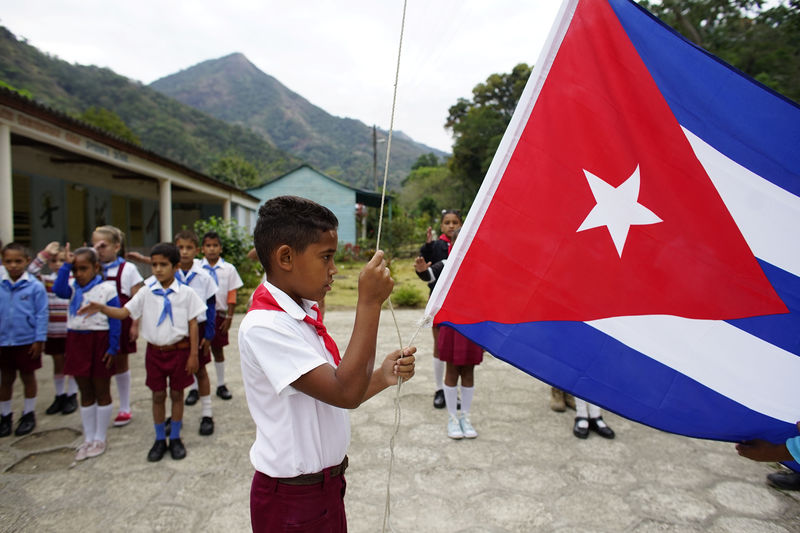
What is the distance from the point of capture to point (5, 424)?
3.58m

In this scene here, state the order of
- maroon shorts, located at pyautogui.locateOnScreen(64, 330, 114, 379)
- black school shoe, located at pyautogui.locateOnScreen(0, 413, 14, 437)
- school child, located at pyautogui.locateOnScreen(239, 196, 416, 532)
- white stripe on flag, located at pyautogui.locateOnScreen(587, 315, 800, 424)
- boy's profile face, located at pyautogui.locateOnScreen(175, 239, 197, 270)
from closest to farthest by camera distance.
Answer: school child, located at pyautogui.locateOnScreen(239, 196, 416, 532) < white stripe on flag, located at pyautogui.locateOnScreen(587, 315, 800, 424) < maroon shorts, located at pyautogui.locateOnScreen(64, 330, 114, 379) < black school shoe, located at pyautogui.locateOnScreen(0, 413, 14, 437) < boy's profile face, located at pyautogui.locateOnScreen(175, 239, 197, 270)

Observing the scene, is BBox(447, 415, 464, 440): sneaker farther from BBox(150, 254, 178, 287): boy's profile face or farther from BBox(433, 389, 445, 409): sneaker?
BBox(150, 254, 178, 287): boy's profile face

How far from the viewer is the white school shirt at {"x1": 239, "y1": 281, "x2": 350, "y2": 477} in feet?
4.04

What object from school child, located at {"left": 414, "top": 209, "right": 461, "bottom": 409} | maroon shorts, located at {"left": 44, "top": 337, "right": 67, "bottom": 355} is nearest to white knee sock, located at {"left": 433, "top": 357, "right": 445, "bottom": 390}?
school child, located at {"left": 414, "top": 209, "right": 461, "bottom": 409}

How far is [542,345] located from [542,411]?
108 inches

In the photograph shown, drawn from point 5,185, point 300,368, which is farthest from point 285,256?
point 5,185

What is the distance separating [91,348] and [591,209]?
349 centimetres

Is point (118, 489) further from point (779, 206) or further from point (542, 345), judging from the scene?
point (779, 206)

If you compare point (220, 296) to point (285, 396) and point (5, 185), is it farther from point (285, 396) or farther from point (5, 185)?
point (5, 185)

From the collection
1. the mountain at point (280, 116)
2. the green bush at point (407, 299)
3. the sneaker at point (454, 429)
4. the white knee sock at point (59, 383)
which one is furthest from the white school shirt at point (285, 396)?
the mountain at point (280, 116)

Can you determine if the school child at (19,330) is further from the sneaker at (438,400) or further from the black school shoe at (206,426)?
the sneaker at (438,400)

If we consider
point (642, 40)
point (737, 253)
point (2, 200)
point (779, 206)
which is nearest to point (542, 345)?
point (737, 253)

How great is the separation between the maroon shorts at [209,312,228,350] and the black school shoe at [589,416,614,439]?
3.47 meters

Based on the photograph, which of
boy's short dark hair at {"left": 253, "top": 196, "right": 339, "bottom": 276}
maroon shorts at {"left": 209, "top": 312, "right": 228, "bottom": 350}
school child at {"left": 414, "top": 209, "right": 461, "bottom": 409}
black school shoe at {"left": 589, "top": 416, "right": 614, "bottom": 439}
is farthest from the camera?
maroon shorts at {"left": 209, "top": 312, "right": 228, "bottom": 350}
